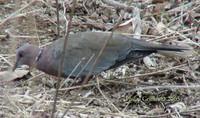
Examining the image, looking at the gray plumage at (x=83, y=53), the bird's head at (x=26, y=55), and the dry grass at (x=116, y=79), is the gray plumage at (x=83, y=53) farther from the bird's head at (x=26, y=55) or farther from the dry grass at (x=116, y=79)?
the dry grass at (x=116, y=79)

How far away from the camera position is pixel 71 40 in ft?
11.4

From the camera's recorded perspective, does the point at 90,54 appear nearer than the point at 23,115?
No

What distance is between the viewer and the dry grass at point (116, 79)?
327 centimetres

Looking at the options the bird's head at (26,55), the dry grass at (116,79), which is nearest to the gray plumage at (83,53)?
the bird's head at (26,55)

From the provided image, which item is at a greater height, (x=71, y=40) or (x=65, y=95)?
(x=71, y=40)

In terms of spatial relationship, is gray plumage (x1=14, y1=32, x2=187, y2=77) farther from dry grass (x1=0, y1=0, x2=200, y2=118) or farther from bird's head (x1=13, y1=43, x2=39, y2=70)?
dry grass (x1=0, y1=0, x2=200, y2=118)

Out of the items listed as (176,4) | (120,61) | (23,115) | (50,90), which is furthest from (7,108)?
(176,4)

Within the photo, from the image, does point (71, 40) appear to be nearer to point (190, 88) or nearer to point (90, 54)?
point (90, 54)

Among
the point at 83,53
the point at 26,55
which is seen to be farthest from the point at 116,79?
the point at 26,55

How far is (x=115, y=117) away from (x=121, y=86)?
1.44 feet

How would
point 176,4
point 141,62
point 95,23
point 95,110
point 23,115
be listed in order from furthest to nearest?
point 176,4
point 95,23
point 141,62
point 95,110
point 23,115

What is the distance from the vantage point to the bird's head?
3463 millimetres

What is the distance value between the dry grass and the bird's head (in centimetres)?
8

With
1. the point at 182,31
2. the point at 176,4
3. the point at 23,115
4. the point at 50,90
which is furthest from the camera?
the point at 176,4
